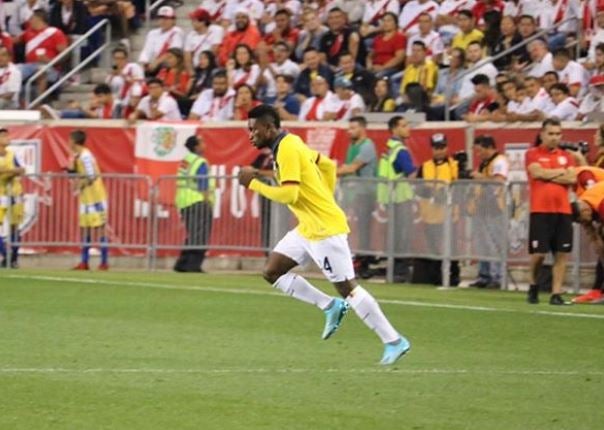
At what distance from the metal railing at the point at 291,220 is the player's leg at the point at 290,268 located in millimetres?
7629

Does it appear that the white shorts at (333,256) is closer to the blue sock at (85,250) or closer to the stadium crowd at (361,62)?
the stadium crowd at (361,62)

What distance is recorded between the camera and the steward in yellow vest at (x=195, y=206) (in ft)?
83.0

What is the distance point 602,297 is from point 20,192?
9507mm

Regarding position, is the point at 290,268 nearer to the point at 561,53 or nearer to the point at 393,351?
the point at 393,351

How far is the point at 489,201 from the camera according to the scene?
73.2 feet

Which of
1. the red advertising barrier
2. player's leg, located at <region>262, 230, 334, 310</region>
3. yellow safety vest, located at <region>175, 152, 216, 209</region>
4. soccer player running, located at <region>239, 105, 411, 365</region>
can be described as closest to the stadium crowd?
the red advertising barrier

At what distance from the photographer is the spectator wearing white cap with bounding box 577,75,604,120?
22969mm

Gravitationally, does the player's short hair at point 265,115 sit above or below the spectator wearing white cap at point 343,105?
below

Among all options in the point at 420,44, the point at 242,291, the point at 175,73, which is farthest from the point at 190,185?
the point at 175,73

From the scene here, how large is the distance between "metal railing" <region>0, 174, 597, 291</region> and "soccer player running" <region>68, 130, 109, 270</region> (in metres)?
0.11

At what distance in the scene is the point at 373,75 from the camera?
87.4ft

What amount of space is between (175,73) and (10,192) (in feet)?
14.7

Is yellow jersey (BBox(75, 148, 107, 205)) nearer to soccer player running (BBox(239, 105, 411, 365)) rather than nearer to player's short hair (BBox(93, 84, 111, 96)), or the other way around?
player's short hair (BBox(93, 84, 111, 96))

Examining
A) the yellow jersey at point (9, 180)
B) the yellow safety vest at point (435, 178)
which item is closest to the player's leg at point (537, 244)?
the yellow safety vest at point (435, 178)
